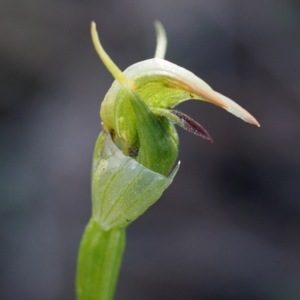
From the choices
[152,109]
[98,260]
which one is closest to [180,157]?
[98,260]

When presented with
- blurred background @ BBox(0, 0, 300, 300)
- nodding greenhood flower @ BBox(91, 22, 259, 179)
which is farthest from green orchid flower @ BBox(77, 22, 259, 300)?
blurred background @ BBox(0, 0, 300, 300)

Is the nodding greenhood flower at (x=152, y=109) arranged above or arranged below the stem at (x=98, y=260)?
above

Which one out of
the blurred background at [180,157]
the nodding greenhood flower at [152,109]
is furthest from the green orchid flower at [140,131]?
the blurred background at [180,157]

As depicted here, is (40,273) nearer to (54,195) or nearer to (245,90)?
(54,195)

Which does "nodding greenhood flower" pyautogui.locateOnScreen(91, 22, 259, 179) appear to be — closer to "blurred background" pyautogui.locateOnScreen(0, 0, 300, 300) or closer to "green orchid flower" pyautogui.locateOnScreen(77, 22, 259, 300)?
"green orchid flower" pyautogui.locateOnScreen(77, 22, 259, 300)

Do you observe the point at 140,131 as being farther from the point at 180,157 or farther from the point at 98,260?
the point at 180,157

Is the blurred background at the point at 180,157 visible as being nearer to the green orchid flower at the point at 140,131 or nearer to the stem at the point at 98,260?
the stem at the point at 98,260
